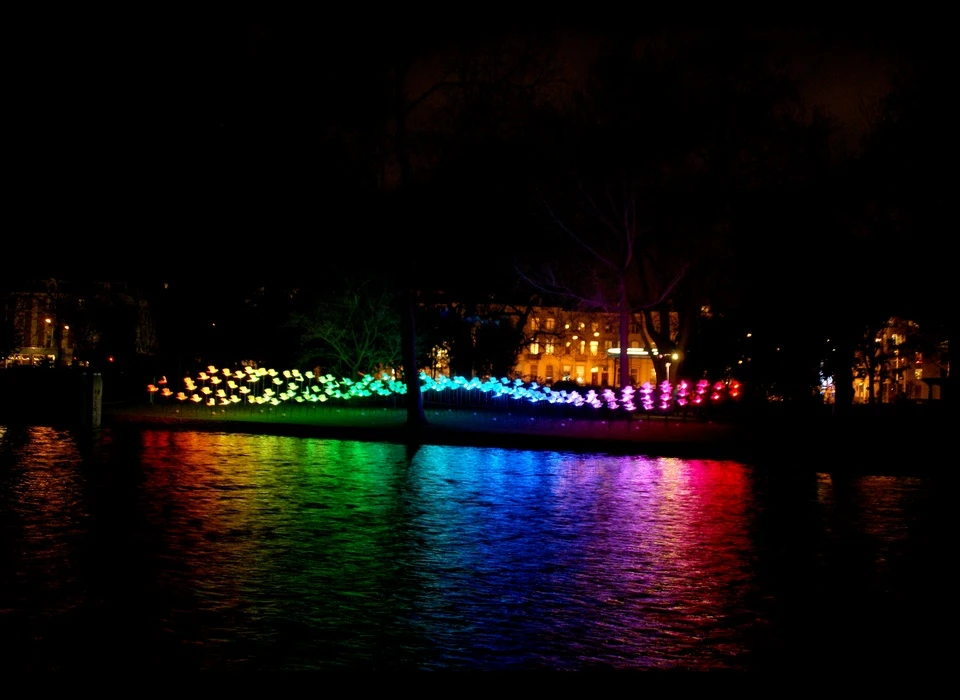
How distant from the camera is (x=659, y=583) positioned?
8.00 metres

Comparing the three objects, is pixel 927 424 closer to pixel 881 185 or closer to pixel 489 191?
pixel 881 185

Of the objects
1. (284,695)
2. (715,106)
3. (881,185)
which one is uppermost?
(715,106)

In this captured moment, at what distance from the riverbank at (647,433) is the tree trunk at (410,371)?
19.7 inches

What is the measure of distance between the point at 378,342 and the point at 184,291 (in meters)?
10.8

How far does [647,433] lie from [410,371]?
6.41 m

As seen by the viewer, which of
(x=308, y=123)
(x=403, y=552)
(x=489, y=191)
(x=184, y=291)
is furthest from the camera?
(x=184, y=291)

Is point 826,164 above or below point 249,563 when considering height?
above

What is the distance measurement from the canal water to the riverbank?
4370 millimetres

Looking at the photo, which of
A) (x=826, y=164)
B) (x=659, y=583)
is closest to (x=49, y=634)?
(x=659, y=583)

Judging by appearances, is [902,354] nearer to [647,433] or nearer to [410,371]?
[647,433]

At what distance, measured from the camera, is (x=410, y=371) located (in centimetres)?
2747

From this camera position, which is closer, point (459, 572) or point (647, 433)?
point (459, 572)

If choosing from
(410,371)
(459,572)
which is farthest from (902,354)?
(459,572)

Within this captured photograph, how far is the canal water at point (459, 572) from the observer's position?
5984 millimetres
